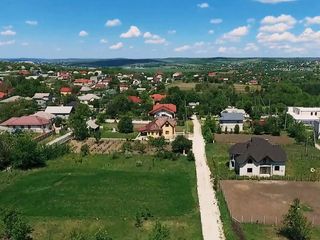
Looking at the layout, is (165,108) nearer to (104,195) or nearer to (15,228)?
(104,195)

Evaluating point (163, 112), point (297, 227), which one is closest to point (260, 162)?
point (297, 227)

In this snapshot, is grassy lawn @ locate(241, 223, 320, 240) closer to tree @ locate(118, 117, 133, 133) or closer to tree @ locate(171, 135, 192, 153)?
tree @ locate(171, 135, 192, 153)

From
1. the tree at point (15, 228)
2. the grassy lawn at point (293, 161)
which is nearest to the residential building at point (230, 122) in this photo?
the grassy lawn at point (293, 161)

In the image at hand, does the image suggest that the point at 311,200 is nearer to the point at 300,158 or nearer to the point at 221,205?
the point at 221,205

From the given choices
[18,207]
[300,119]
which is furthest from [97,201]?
[300,119]

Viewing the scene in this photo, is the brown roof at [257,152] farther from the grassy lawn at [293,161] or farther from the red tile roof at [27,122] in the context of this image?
the red tile roof at [27,122]

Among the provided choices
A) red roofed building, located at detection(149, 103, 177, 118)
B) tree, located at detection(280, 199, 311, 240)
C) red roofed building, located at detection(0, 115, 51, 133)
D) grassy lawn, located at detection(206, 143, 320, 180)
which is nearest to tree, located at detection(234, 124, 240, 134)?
grassy lawn, located at detection(206, 143, 320, 180)
